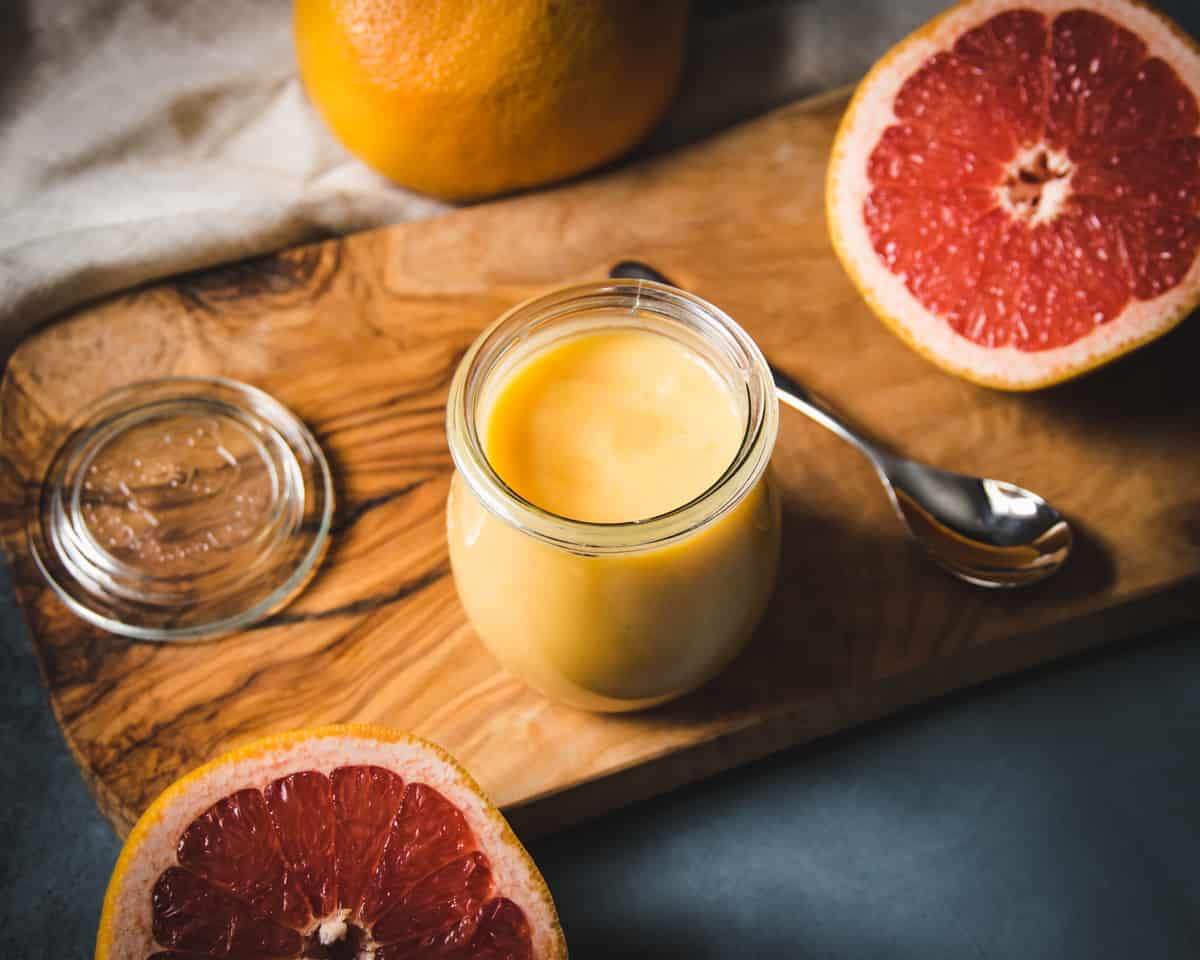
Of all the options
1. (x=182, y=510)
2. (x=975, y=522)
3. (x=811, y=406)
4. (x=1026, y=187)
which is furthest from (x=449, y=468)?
(x=1026, y=187)

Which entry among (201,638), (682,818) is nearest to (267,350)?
(201,638)

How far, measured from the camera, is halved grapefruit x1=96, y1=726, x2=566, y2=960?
911mm

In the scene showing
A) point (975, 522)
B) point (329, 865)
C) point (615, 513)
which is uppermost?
point (615, 513)

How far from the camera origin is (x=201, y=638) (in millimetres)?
1123

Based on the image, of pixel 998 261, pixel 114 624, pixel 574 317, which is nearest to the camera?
pixel 574 317

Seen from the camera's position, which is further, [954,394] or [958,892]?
[954,394]

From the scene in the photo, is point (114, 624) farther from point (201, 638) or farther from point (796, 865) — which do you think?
point (796, 865)

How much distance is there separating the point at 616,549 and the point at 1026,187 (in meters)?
0.69

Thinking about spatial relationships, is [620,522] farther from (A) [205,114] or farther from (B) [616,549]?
(A) [205,114]

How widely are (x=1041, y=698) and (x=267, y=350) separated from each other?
0.88m

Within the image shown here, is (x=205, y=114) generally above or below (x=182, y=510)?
above

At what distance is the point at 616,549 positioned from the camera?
2.67 feet

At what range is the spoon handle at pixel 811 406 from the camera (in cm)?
120

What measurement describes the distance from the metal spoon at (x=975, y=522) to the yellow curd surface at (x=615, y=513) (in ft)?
0.82
